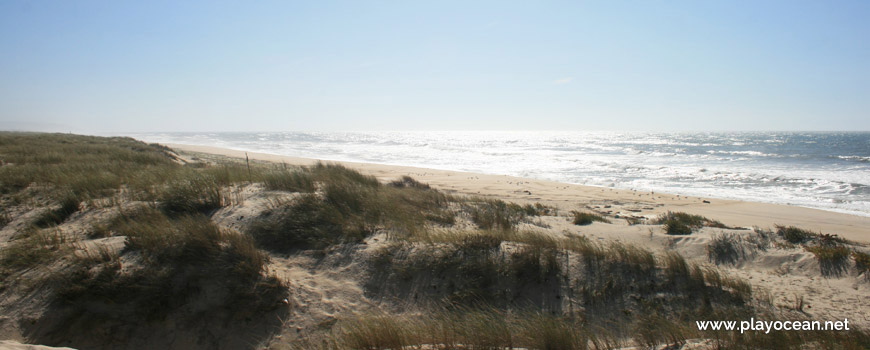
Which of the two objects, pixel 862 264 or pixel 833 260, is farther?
pixel 833 260

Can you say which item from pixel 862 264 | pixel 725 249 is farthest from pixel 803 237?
pixel 725 249

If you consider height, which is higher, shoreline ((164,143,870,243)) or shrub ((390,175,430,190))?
shrub ((390,175,430,190))

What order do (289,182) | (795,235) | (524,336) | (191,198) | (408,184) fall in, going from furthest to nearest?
(408,184) → (289,182) → (795,235) → (191,198) → (524,336)

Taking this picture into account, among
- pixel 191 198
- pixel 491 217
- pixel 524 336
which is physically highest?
pixel 191 198

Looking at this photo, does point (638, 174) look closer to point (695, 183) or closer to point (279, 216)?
point (695, 183)

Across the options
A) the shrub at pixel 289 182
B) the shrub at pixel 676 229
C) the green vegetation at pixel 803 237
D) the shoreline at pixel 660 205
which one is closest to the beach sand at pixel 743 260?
the shoreline at pixel 660 205

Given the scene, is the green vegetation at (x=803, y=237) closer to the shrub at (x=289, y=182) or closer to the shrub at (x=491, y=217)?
the shrub at (x=491, y=217)

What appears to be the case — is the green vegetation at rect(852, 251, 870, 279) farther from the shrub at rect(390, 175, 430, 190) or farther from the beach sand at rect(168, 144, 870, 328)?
the shrub at rect(390, 175, 430, 190)

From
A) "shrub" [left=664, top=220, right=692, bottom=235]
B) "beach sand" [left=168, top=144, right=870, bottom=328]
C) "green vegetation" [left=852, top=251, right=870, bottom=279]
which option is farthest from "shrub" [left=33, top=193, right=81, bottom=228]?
"green vegetation" [left=852, top=251, right=870, bottom=279]

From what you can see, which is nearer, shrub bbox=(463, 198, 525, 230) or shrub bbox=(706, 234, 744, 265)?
shrub bbox=(706, 234, 744, 265)

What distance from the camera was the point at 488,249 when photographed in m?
5.34

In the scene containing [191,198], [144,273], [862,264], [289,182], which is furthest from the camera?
[289,182]

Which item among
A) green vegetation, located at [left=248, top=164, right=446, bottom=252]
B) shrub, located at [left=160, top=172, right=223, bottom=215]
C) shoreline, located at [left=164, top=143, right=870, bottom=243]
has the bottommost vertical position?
shoreline, located at [left=164, top=143, right=870, bottom=243]

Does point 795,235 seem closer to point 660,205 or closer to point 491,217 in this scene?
point 491,217
